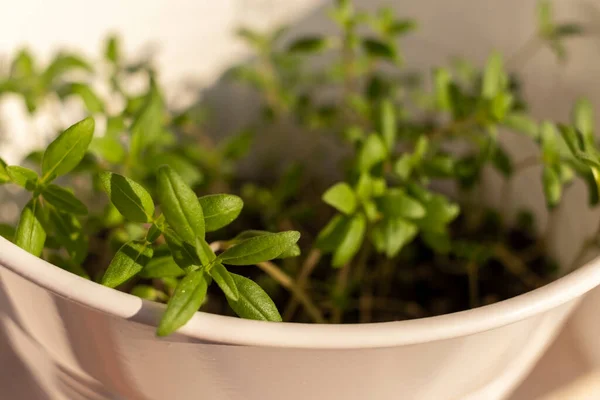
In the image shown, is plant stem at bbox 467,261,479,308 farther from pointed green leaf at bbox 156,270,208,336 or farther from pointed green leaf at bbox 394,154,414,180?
pointed green leaf at bbox 156,270,208,336

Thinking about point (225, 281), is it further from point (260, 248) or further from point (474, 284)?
point (474, 284)

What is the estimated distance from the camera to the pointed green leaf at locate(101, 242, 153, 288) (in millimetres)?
→ 367

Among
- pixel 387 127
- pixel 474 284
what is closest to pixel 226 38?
pixel 387 127

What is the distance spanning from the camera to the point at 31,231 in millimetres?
407

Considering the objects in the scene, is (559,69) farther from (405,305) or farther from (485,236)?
(405,305)

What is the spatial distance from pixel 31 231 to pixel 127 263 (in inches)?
3.1

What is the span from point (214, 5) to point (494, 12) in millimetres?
359

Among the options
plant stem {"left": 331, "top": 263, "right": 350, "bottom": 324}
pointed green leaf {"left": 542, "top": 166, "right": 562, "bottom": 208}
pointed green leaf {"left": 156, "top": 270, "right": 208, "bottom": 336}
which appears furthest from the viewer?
plant stem {"left": 331, "top": 263, "right": 350, "bottom": 324}

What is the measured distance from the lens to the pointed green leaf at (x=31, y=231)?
40 cm

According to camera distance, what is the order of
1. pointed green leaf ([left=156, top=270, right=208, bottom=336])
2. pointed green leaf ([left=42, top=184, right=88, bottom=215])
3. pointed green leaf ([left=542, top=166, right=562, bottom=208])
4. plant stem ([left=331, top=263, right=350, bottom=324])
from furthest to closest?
plant stem ([left=331, top=263, right=350, bottom=324])
pointed green leaf ([left=542, top=166, right=562, bottom=208])
pointed green leaf ([left=42, top=184, right=88, bottom=215])
pointed green leaf ([left=156, top=270, right=208, bottom=336])

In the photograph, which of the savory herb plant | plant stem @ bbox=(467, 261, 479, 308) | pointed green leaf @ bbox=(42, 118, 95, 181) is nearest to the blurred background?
the savory herb plant

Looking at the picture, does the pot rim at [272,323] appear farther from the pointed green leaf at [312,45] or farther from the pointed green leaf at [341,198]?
the pointed green leaf at [312,45]

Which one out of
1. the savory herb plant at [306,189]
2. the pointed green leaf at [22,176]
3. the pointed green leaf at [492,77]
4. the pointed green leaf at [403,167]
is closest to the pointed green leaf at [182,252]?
the savory herb plant at [306,189]

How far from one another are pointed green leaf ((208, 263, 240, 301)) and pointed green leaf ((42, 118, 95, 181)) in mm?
126
